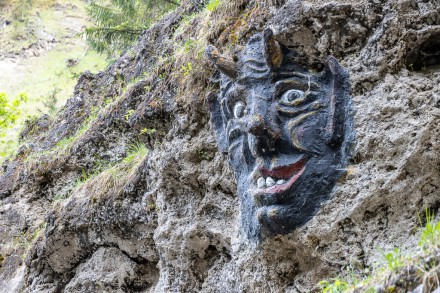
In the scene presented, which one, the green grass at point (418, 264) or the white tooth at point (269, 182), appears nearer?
the green grass at point (418, 264)

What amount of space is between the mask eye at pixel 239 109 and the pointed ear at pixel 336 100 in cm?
64

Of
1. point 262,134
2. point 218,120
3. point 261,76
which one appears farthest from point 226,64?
point 262,134

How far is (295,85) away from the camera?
4.12 metres

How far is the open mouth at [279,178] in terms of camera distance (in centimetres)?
384

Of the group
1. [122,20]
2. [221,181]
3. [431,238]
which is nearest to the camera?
[431,238]

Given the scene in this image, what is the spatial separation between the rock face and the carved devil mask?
10 centimetres

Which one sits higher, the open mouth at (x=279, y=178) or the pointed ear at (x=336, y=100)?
the pointed ear at (x=336, y=100)

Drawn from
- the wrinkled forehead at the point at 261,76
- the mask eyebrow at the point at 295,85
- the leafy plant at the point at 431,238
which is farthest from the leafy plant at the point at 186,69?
the leafy plant at the point at 431,238

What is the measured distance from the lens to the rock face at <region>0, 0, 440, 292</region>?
3.69 m

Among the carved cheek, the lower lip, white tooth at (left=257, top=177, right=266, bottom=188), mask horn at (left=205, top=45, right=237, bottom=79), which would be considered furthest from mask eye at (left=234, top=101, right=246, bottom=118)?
the lower lip

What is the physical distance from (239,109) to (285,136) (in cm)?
54

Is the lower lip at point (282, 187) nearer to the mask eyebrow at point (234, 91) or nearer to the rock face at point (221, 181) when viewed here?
the rock face at point (221, 181)

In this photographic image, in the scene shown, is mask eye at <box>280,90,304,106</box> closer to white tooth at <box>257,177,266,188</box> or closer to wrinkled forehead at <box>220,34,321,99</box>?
wrinkled forehead at <box>220,34,321,99</box>

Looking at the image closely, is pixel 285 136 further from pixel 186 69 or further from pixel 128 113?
pixel 128 113
